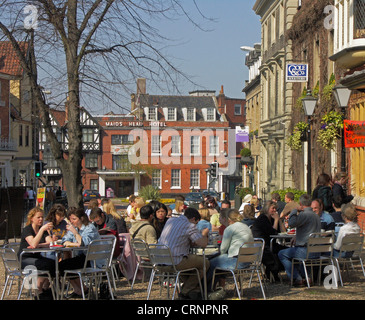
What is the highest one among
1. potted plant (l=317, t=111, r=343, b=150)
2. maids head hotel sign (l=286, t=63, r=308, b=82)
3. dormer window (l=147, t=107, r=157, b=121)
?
dormer window (l=147, t=107, r=157, b=121)

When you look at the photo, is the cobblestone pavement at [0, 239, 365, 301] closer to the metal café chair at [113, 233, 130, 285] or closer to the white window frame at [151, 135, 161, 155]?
the metal café chair at [113, 233, 130, 285]

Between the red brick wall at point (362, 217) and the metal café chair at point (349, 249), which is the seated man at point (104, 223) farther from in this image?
the red brick wall at point (362, 217)

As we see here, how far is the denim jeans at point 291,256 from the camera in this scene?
11.3 metres

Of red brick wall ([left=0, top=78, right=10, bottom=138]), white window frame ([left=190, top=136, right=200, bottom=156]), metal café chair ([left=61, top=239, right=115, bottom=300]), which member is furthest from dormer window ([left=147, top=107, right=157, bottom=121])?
metal café chair ([left=61, top=239, right=115, bottom=300])

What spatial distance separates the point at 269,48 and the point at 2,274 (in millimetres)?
27856

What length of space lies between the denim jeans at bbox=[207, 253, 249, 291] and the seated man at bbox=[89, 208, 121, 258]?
224 centimetres

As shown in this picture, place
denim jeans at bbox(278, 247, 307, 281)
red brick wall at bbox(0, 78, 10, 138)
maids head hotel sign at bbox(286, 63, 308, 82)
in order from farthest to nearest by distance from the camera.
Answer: red brick wall at bbox(0, 78, 10, 138)
maids head hotel sign at bbox(286, 63, 308, 82)
denim jeans at bbox(278, 247, 307, 281)

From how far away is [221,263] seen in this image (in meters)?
10.2

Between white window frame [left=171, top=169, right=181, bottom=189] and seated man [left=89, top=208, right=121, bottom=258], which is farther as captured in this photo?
white window frame [left=171, top=169, right=181, bottom=189]

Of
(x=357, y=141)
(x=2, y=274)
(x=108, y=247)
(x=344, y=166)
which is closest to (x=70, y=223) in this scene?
(x=108, y=247)

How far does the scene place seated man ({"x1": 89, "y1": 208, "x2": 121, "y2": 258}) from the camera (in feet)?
39.1

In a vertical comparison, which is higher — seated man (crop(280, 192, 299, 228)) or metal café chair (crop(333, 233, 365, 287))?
seated man (crop(280, 192, 299, 228))
